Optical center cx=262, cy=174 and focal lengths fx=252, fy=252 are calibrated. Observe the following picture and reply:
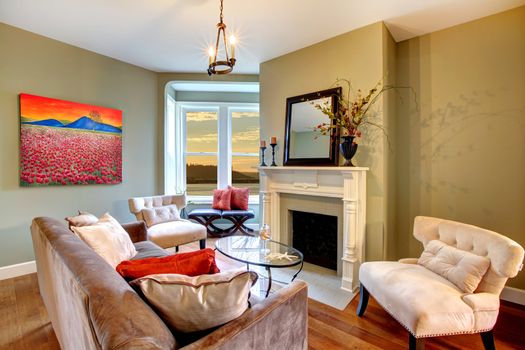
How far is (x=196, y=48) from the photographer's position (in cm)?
329

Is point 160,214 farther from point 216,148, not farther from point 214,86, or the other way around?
point 214,86

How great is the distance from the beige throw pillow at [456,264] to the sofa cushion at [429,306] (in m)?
0.06

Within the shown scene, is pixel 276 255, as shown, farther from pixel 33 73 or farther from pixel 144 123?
pixel 33 73

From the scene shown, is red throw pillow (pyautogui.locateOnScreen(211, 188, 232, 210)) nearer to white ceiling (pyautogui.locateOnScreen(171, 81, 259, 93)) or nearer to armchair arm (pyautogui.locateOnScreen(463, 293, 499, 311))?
white ceiling (pyautogui.locateOnScreen(171, 81, 259, 93))

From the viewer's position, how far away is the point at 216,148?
516cm

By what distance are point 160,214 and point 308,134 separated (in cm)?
222

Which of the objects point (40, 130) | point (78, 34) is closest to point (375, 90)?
point (78, 34)

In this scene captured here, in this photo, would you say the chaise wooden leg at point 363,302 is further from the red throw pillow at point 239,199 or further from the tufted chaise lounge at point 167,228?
the red throw pillow at point 239,199

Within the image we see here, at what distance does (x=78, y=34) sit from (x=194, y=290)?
11.4ft

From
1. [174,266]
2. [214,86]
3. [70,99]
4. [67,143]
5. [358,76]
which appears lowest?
[174,266]

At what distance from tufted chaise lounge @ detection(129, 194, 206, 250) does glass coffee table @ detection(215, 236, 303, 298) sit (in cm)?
72

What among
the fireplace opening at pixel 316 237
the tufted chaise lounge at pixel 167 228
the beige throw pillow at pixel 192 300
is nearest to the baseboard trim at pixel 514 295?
the fireplace opening at pixel 316 237

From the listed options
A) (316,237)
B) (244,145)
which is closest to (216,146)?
(244,145)

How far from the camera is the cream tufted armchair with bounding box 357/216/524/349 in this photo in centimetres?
151
